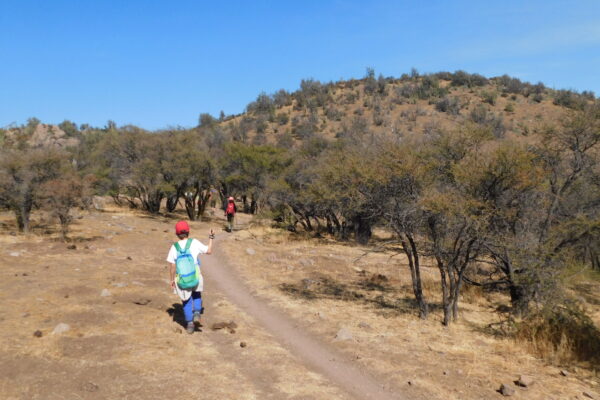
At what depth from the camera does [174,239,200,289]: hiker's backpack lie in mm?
6402

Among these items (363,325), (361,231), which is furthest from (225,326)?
(361,231)

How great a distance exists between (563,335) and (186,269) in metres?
6.73

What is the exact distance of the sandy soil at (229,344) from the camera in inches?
196

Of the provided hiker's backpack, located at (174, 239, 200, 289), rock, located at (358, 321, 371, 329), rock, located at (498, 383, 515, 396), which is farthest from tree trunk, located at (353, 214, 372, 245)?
rock, located at (498, 383, 515, 396)

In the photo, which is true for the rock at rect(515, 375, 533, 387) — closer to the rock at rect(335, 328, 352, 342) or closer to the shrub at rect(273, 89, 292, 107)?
the rock at rect(335, 328, 352, 342)

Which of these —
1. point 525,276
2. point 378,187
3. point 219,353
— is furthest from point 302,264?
point 219,353

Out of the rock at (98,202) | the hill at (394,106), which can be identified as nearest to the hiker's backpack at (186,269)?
the rock at (98,202)

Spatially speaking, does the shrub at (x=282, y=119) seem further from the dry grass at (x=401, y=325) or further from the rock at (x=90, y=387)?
the rock at (x=90, y=387)

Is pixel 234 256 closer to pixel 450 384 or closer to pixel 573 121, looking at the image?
pixel 450 384

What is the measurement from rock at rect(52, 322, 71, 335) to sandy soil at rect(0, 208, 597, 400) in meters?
0.09

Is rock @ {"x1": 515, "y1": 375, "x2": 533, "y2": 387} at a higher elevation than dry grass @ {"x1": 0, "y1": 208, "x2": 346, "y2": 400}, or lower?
lower

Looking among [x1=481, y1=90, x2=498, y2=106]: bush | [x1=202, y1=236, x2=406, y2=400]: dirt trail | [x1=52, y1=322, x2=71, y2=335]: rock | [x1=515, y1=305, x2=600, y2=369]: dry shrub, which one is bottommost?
[x1=515, y1=305, x2=600, y2=369]: dry shrub

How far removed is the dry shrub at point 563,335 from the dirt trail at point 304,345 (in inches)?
140

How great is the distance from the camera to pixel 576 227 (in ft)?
32.5
